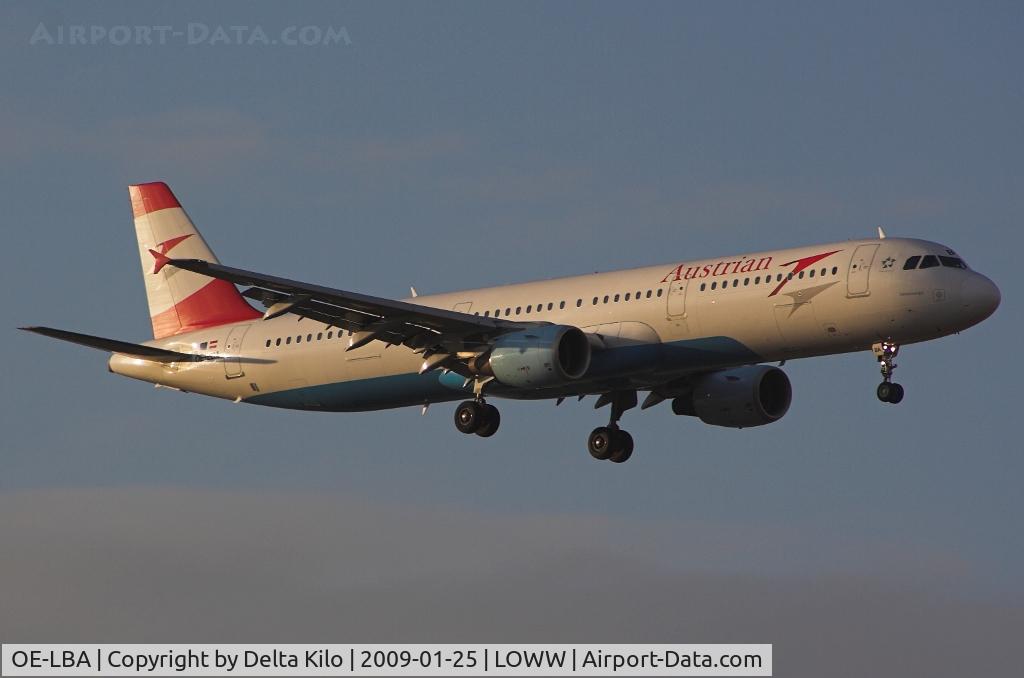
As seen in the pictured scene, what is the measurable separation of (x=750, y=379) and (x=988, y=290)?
1085 centimetres

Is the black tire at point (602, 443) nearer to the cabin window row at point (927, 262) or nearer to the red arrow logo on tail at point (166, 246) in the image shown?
the cabin window row at point (927, 262)

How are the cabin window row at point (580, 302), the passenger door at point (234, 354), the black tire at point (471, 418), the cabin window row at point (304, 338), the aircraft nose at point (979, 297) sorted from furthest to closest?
the passenger door at point (234, 354), the cabin window row at point (304, 338), the black tire at point (471, 418), the cabin window row at point (580, 302), the aircraft nose at point (979, 297)

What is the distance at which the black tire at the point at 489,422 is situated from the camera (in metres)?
61.8

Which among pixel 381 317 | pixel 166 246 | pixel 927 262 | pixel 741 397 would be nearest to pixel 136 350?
pixel 166 246

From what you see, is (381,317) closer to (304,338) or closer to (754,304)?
(304,338)

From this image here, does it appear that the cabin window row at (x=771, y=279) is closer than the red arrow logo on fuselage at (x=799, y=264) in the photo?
Yes

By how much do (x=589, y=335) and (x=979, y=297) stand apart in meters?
11.3

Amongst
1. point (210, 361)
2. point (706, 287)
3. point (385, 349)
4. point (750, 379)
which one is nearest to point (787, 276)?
point (706, 287)

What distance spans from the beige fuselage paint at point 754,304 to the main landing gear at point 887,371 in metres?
0.29

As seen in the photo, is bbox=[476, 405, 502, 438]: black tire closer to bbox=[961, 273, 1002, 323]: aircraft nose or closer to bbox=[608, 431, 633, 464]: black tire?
bbox=[608, 431, 633, 464]: black tire

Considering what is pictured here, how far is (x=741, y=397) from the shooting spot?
64750 mm

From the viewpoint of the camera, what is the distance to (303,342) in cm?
6556

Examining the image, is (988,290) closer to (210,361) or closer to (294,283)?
(294,283)

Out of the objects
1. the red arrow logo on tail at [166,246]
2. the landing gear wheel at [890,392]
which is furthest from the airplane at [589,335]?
the red arrow logo on tail at [166,246]
